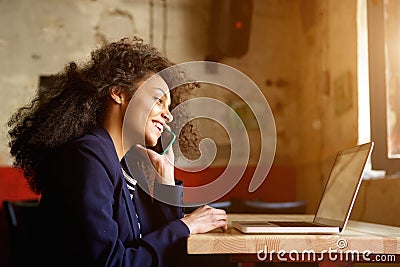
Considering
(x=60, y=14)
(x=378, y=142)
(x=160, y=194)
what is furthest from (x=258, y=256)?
(x=60, y=14)

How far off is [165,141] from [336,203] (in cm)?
71

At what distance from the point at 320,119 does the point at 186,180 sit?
1159mm

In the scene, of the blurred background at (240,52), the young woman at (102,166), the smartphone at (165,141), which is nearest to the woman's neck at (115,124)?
the young woman at (102,166)

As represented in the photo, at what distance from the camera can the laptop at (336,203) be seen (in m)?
1.45

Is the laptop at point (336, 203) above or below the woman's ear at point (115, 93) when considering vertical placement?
below

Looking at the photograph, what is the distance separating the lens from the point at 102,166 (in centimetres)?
143

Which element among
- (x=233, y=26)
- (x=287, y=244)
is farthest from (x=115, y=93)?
(x=233, y=26)

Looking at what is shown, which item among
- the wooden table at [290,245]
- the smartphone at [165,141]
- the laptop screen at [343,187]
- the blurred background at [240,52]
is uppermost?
the blurred background at [240,52]

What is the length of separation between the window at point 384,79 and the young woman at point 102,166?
1102 mm

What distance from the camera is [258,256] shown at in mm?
1364

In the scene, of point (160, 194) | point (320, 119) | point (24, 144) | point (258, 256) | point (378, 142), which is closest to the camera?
point (258, 256)

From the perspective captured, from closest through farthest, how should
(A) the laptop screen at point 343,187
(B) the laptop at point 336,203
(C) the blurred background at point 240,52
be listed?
(B) the laptop at point 336,203 < (A) the laptop screen at point 343,187 < (C) the blurred background at point 240,52

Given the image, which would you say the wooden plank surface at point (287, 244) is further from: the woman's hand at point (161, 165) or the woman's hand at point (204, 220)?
the woman's hand at point (161, 165)

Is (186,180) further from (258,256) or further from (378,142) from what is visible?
(258,256)
